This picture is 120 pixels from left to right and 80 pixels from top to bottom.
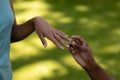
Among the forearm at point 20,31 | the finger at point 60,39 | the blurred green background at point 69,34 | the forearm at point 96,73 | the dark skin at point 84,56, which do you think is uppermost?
the finger at point 60,39

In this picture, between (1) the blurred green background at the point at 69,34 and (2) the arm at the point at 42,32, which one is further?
(1) the blurred green background at the point at 69,34

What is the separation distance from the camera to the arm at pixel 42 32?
1679mm

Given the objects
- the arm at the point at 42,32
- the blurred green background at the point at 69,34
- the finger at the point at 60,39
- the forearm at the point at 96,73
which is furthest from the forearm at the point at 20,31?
the blurred green background at the point at 69,34

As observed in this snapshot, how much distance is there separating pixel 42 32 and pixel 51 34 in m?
0.05

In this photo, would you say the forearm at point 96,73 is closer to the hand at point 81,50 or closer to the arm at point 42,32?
the hand at point 81,50

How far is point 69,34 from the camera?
384 centimetres

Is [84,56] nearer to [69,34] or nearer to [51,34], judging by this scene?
[51,34]

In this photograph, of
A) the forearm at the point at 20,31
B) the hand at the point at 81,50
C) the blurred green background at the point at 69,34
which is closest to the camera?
the hand at the point at 81,50

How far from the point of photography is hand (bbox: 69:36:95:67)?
1767 mm

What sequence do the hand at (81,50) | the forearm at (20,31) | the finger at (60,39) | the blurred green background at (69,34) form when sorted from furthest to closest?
the blurred green background at (69,34) < the forearm at (20,31) < the hand at (81,50) < the finger at (60,39)

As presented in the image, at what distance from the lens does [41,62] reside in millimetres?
3375

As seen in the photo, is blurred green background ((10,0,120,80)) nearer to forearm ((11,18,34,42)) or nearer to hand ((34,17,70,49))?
forearm ((11,18,34,42))

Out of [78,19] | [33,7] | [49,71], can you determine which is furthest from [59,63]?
[33,7]

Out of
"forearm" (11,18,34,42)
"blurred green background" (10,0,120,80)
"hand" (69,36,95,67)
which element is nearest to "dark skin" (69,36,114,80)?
"hand" (69,36,95,67)
